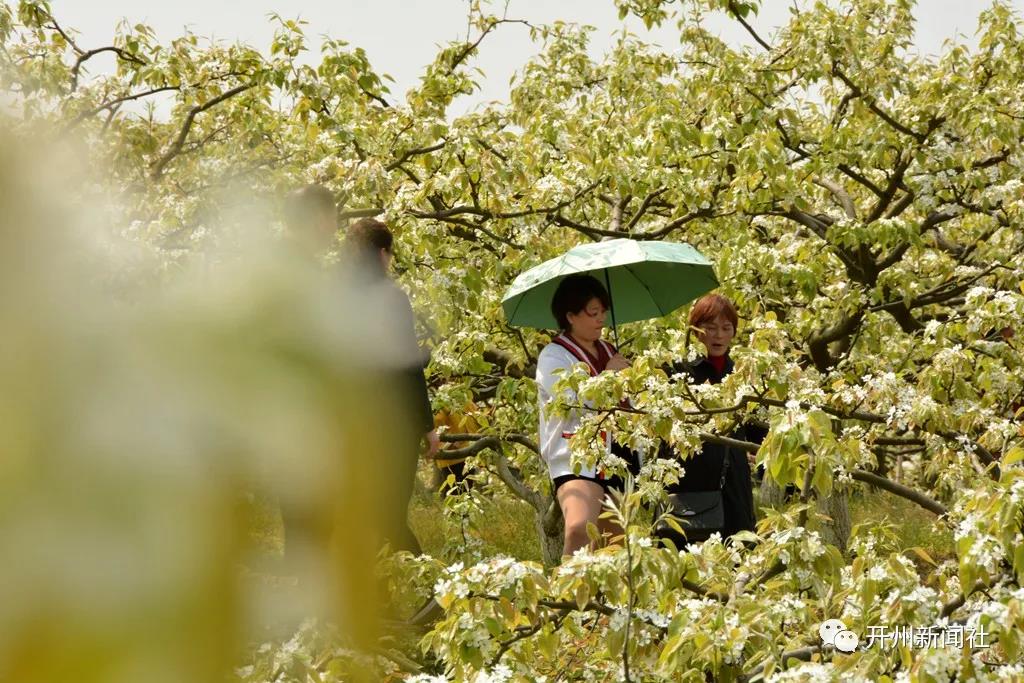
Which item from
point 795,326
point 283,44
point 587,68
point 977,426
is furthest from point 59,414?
point 587,68

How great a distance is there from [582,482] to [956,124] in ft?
16.0

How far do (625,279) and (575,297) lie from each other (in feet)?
3.59

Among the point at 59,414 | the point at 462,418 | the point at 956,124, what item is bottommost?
the point at 59,414

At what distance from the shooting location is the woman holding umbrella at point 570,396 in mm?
4809

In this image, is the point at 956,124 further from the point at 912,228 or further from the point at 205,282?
the point at 205,282

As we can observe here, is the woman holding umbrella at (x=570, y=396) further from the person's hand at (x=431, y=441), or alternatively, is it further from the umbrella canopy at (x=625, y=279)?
the person's hand at (x=431, y=441)

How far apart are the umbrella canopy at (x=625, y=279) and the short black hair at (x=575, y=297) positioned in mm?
75

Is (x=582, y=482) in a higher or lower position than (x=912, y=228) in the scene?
lower

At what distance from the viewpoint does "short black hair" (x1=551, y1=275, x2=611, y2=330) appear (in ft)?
17.0

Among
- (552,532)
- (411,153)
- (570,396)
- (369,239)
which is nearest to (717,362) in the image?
(570,396)

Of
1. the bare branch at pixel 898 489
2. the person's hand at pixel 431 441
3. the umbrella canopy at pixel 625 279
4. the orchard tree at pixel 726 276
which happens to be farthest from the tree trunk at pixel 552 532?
the person's hand at pixel 431 441

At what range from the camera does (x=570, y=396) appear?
177 inches

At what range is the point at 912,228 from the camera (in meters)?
7.00

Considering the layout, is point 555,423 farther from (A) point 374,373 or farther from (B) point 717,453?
(A) point 374,373
